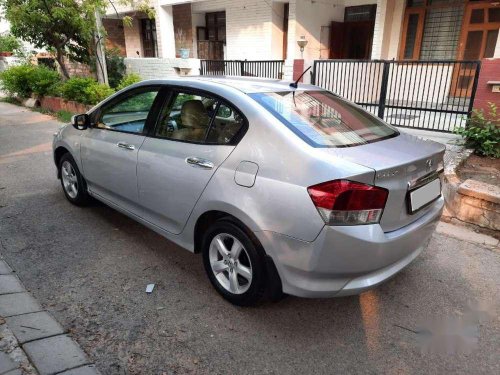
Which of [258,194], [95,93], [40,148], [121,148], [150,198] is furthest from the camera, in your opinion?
[95,93]


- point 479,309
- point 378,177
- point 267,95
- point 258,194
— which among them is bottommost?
point 479,309

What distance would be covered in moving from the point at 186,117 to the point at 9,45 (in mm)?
21728

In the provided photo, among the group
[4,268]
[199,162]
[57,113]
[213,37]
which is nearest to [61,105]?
[57,113]

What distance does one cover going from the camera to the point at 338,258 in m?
2.25

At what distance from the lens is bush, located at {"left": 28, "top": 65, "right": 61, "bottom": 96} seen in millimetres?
12609

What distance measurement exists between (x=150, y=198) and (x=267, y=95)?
1289mm

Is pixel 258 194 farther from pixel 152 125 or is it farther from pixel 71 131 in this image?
pixel 71 131

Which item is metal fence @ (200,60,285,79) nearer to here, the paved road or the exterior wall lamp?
the exterior wall lamp

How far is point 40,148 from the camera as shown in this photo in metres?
7.62

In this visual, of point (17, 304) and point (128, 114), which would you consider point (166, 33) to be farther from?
point (17, 304)

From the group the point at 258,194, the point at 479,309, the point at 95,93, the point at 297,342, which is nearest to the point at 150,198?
the point at 258,194

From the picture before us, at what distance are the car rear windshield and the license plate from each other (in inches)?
18.0

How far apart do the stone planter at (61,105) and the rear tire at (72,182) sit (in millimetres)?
6451

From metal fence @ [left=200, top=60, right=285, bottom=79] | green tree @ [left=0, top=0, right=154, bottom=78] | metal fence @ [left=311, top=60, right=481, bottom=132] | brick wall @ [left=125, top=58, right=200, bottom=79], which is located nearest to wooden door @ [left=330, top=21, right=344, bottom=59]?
metal fence @ [left=200, top=60, right=285, bottom=79]
